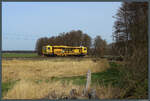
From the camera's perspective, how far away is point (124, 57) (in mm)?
6332

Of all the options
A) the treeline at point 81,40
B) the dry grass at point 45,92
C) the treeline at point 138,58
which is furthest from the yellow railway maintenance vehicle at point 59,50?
the treeline at point 138,58

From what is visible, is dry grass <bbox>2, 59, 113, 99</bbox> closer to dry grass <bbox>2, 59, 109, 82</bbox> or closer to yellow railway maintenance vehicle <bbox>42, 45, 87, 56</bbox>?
dry grass <bbox>2, 59, 109, 82</bbox>

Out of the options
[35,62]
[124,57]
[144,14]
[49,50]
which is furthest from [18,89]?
[49,50]

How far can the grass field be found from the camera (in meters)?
6.60

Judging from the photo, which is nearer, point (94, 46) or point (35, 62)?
point (35, 62)

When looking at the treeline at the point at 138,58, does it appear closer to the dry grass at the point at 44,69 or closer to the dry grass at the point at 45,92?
the dry grass at the point at 45,92

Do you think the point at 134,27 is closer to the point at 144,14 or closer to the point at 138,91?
the point at 144,14

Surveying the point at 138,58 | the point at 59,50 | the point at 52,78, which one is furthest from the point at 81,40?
the point at 138,58

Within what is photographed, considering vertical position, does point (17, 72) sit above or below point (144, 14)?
below

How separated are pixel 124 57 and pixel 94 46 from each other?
14897 millimetres

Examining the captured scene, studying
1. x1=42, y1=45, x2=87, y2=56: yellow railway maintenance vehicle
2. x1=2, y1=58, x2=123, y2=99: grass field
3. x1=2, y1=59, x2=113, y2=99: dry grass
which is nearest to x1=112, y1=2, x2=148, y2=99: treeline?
x1=2, y1=58, x2=123, y2=99: grass field

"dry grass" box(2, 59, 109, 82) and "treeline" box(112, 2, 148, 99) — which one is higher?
"treeline" box(112, 2, 148, 99)

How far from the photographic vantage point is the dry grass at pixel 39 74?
6.61m

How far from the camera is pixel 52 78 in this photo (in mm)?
11656
